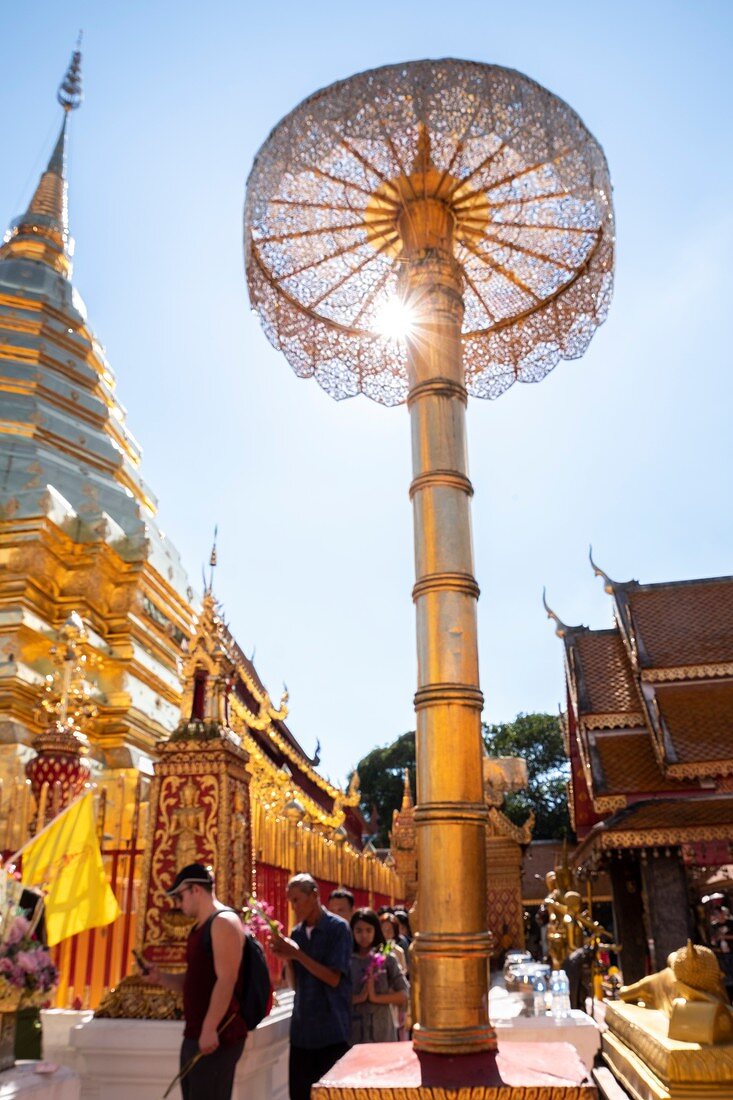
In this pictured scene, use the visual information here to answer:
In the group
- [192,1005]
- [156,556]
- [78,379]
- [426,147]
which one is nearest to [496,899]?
[156,556]

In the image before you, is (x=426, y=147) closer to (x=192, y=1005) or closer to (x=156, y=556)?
(x=192, y=1005)

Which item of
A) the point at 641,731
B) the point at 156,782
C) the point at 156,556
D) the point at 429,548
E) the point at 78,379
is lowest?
the point at 156,782

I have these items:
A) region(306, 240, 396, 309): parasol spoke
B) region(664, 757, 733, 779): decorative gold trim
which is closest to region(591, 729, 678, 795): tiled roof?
region(664, 757, 733, 779): decorative gold trim

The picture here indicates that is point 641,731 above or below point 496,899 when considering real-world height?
above

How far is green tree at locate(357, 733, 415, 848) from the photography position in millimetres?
52062

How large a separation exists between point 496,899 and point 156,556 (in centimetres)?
978

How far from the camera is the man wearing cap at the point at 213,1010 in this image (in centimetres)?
316

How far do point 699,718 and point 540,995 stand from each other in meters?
7.60

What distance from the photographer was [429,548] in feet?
9.34

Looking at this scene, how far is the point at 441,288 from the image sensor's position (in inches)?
129

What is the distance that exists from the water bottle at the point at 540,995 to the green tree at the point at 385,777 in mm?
46166

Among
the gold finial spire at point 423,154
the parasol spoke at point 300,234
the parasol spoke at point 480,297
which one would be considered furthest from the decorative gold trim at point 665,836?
the gold finial spire at point 423,154

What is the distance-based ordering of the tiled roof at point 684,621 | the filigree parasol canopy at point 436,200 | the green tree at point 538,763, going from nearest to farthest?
→ the filigree parasol canopy at point 436,200 < the tiled roof at point 684,621 < the green tree at point 538,763

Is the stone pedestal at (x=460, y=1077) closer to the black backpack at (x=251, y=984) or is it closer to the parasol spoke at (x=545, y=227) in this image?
the black backpack at (x=251, y=984)
